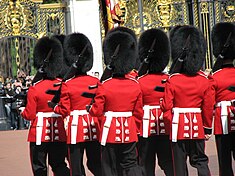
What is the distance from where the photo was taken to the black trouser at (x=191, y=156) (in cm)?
742

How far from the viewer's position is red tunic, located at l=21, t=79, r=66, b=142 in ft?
26.4

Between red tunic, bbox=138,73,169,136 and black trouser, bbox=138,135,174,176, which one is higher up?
red tunic, bbox=138,73,169,136

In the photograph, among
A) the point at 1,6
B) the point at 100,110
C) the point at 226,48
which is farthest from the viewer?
the point at 1,6

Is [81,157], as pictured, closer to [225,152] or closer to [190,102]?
[190,102]

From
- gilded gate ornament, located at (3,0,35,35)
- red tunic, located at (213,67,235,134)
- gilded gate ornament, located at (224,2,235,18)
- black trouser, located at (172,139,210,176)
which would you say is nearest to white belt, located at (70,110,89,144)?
black trouser, located at (172,139,210,176)

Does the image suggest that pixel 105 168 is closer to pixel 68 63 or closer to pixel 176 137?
pixel 176 137

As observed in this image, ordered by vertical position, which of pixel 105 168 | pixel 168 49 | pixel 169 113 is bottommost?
pixel 105 168

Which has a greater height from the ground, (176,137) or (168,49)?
(168,49)

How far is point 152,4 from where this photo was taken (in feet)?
62.0

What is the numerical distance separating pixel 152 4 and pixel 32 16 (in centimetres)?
303

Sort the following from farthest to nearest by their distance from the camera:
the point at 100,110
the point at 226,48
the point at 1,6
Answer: the point at 1,6, the point at 226,48, the point at 100,110

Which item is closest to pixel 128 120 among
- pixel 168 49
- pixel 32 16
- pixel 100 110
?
Result: pixel 100 110

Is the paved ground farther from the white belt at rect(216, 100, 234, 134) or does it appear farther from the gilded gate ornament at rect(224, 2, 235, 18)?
the gilded gate ornament at rect(224, 2, 235, 18)

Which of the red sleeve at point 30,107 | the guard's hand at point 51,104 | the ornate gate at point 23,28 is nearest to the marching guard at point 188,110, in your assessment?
the guard's hand at point 51,104
